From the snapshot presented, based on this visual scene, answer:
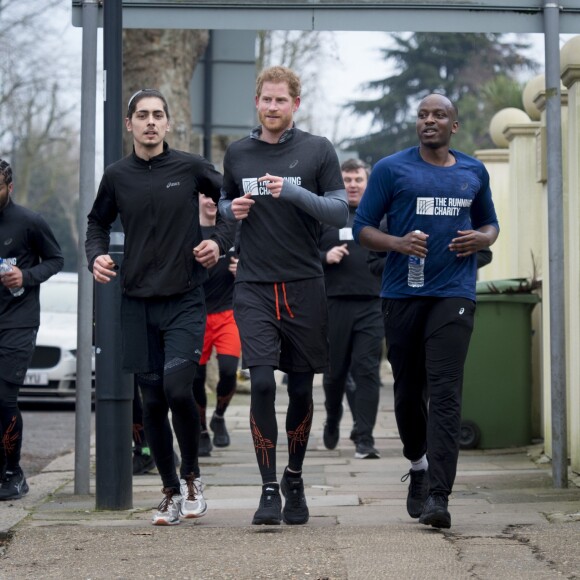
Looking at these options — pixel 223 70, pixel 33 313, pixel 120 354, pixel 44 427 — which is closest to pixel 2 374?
pixel 33 313

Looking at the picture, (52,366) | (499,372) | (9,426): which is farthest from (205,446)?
(52,366)

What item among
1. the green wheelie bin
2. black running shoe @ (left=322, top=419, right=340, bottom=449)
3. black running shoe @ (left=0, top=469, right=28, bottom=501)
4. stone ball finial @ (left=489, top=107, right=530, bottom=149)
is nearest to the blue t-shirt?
black running shoe @ (left=0, top=469, right=28, bottom=501)

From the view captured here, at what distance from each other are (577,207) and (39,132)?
5269 centimetres

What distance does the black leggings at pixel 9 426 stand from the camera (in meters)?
8.32

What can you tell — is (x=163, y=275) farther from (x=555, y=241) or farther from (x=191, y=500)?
(x=555, y=241)

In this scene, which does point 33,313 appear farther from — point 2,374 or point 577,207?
point 577,207

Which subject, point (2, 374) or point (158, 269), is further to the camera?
point (2, 374)

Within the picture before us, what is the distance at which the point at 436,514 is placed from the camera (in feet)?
20.9

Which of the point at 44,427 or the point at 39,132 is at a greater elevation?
the point at 39,132

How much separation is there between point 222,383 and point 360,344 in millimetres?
1128

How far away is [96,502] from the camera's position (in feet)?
24.5

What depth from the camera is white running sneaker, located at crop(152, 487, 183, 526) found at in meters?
6.79

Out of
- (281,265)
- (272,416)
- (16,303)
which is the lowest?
(272,416)

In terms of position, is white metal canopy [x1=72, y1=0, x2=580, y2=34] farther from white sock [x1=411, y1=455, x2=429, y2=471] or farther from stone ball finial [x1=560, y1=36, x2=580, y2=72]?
white sock [x1=411, y1=455, x2=429, y2=471]
